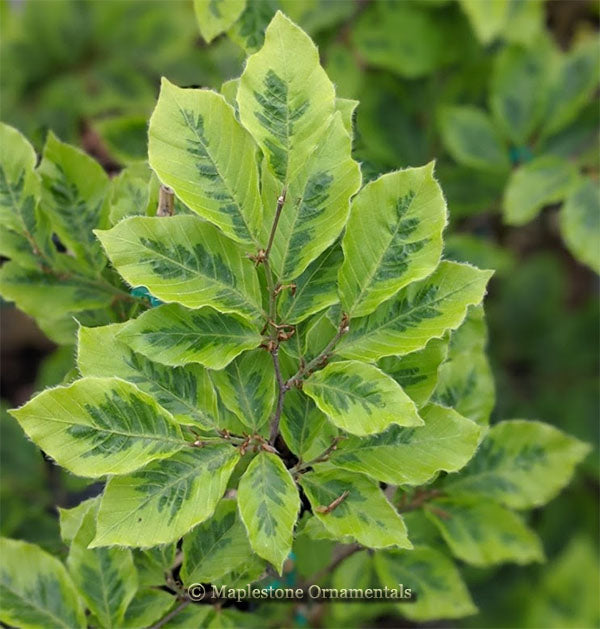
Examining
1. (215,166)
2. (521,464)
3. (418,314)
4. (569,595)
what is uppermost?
(215,166)

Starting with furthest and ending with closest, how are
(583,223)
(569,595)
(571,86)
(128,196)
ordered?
(569,595) → (571,86) → (583,223) → (128,196)

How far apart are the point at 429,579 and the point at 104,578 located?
42 centimetres

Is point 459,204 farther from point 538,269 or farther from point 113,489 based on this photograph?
point 113,489

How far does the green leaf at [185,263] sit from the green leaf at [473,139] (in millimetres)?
828

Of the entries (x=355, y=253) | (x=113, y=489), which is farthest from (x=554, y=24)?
(x=113, y=489)

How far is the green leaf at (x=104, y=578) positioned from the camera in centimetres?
79

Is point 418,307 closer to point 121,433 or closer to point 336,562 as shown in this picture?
point 121,433

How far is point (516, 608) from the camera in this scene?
1794mm

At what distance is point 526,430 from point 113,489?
535 mm

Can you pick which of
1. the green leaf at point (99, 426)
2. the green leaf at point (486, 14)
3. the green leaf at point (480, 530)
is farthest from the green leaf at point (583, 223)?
the green leaf at point (99, 426)

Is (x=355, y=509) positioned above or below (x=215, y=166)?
below

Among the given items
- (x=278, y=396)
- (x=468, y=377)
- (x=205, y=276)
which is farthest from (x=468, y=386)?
(x=205, y=276)

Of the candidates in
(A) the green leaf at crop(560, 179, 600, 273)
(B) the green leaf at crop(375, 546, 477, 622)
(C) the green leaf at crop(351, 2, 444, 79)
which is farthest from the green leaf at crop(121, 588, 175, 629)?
(C) the green leaf at crop(351, 2, 444, 79)

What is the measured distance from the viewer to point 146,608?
0.80m
